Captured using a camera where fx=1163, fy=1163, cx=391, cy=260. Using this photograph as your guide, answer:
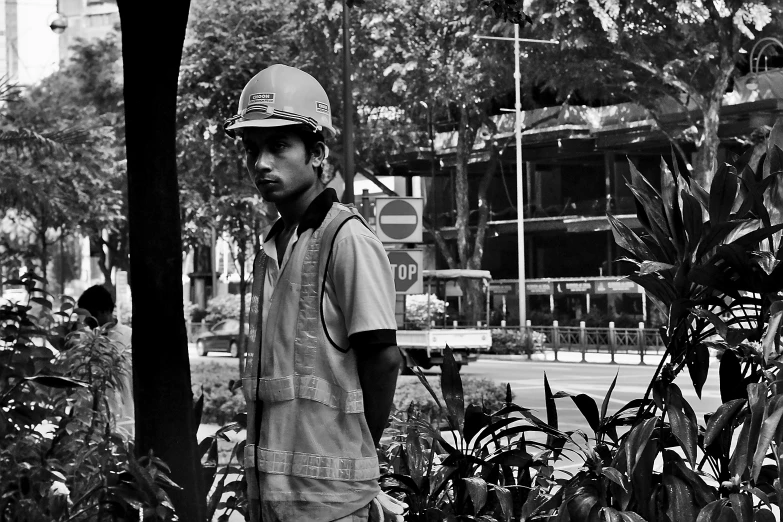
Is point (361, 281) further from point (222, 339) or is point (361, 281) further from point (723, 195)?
point (222, 339)

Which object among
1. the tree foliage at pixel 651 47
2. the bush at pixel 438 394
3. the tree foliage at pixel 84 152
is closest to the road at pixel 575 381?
the bush at pixel 438 394

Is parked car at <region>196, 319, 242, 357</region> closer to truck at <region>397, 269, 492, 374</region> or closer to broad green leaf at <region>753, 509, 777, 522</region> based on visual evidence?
truck at <region>397, 269, 492, 374</region>

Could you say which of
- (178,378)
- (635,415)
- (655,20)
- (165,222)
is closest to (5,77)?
(165,222)

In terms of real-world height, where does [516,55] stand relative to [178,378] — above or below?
above

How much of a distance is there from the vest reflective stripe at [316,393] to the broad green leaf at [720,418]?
1312 millimetres

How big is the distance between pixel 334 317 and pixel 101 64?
137 feet

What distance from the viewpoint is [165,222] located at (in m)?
4.72

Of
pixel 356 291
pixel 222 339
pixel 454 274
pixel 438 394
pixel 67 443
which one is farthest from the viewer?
pixel 222 339

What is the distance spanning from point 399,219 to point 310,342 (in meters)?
10.3

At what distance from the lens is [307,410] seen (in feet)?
8.40

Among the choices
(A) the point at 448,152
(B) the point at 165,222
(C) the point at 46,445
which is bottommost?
(C) the point at 46,445

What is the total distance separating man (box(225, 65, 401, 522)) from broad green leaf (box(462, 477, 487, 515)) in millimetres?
1064

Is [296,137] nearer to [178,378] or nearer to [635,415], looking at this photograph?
[635,415]

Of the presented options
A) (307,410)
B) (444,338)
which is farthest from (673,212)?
(444,338)
